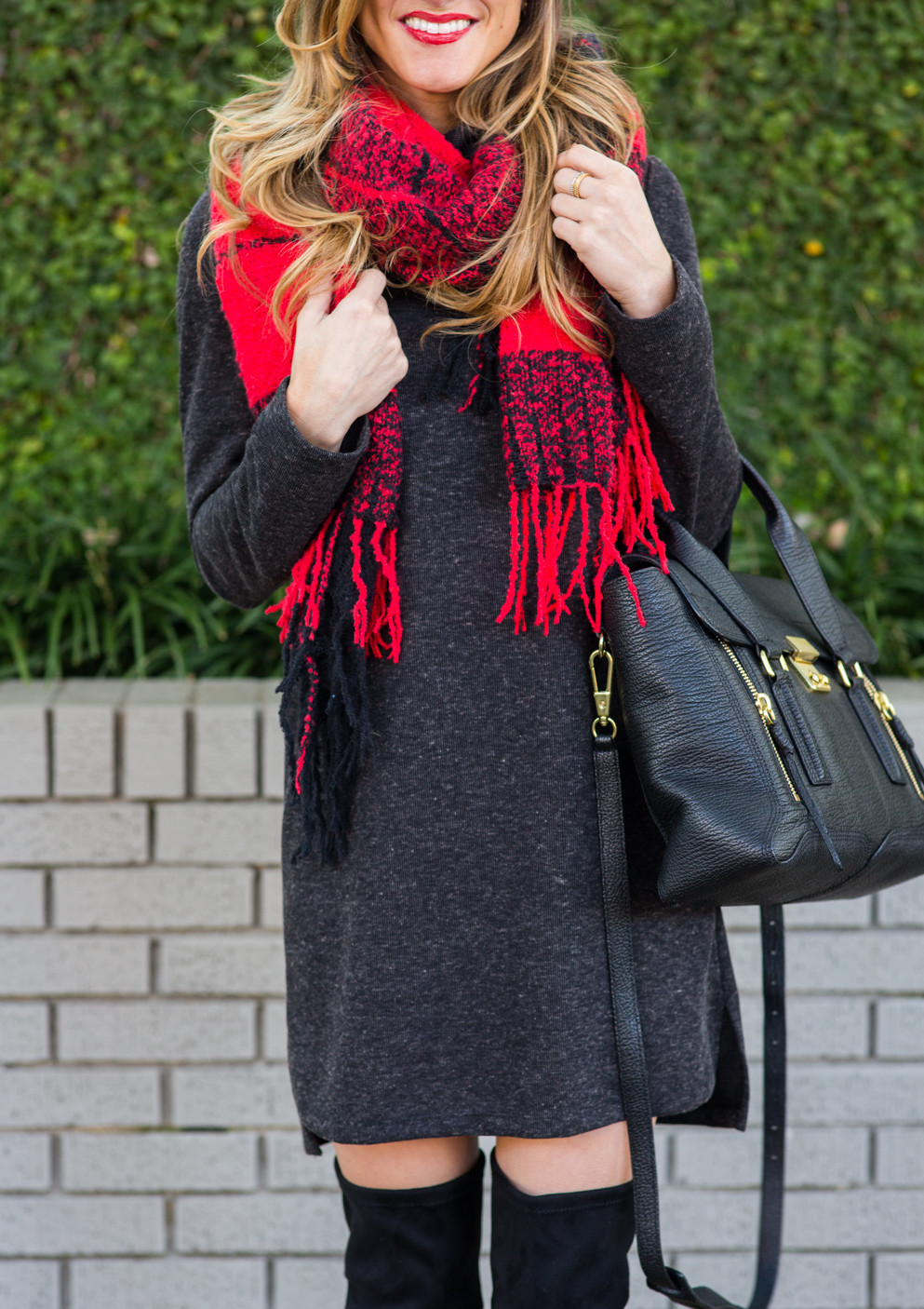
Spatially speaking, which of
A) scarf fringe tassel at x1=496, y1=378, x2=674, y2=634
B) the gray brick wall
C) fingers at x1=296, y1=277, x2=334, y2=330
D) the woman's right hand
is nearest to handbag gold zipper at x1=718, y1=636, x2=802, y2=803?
scarf fringe tassel at x1=496, y1=378, x2=674, y2=634

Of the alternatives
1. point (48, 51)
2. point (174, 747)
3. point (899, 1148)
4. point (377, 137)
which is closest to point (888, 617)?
point (899, 1148)

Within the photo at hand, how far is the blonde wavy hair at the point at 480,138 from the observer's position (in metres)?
1.31

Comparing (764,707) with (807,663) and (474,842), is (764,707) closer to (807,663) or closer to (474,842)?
(807,663)

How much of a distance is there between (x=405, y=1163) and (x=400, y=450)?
82cm

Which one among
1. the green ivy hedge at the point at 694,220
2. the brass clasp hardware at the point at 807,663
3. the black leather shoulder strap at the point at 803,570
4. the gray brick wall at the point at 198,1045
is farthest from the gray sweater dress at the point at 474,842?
the green ivy hedge at the point at 694,220

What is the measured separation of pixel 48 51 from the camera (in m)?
2.95

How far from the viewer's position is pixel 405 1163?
1409 millimetres

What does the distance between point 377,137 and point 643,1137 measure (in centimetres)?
112

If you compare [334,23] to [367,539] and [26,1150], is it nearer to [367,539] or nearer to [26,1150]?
[367,539]

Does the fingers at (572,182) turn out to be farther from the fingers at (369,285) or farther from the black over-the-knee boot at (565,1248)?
the black over-the-knee boot at (565,1248)

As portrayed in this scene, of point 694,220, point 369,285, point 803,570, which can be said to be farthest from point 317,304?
point 694,220

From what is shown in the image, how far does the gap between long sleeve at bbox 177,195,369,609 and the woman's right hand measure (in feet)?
0.08

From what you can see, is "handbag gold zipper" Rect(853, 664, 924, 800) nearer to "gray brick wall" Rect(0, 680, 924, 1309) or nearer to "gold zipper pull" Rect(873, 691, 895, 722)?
"gold zipper pull" Rect(873, 691, 895, 722)

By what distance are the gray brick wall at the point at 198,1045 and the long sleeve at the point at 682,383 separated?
3.15ft
